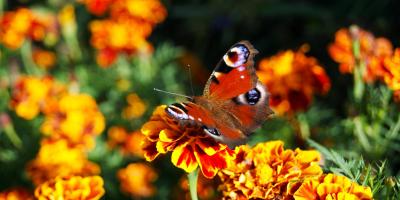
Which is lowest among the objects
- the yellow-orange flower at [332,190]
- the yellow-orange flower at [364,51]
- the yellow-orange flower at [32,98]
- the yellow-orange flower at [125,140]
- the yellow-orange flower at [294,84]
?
the yellow-orange flower at [125,140]

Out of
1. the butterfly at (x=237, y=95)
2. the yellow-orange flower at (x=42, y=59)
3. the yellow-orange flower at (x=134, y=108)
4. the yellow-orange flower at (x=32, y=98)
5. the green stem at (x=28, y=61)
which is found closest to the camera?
the butterfly at (x=237, y=95)

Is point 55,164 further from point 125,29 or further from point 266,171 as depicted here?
point 266,171

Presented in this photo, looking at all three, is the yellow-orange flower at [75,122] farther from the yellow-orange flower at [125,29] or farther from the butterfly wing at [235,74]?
the butterfly wing at [235,74]

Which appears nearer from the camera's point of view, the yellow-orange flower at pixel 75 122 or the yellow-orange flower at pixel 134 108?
the yellow-orange flower at pixel 75 122

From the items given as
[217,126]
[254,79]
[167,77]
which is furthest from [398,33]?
[217,126]

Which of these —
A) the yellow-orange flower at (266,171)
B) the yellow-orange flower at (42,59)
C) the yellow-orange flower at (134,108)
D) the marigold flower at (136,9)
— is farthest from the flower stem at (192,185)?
the yellow-orange flower at (42,59)

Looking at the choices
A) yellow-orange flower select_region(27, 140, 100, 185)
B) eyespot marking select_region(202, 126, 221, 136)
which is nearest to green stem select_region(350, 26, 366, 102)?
eyespot marking select_region(202, 126, 221, 136)

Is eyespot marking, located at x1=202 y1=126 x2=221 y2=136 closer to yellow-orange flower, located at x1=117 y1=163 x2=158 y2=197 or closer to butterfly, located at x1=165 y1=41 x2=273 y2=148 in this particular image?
butterfly, located at x1=165 y1=41 x2=273 y2=148

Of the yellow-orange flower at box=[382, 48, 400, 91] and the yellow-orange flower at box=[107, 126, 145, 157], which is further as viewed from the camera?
the yellow-orange flower at box=[107, 126, 145, 157]
